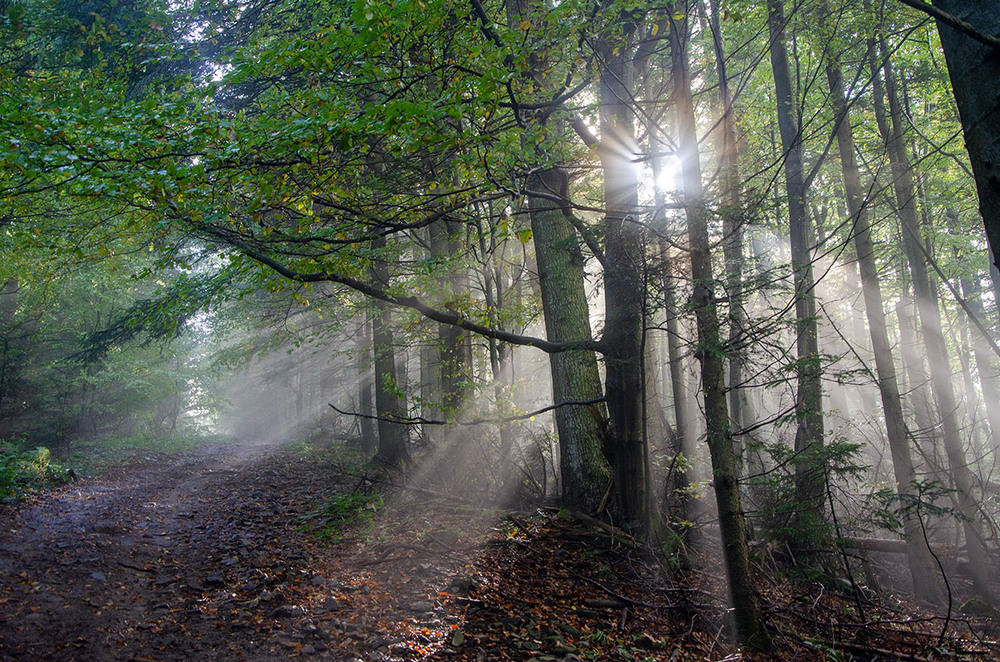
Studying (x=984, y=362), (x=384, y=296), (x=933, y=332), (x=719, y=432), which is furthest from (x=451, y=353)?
(x=984, y=362)

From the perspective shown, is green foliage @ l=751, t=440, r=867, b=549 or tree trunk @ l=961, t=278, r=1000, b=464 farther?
tree trunk @ l=961, t=278, r=1000, b=464

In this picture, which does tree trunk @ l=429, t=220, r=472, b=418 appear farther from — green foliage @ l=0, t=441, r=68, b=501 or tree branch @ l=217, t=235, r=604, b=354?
green foliage @ l=0, t=441, r=68, b=501

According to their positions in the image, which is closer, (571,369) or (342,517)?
(571,369)

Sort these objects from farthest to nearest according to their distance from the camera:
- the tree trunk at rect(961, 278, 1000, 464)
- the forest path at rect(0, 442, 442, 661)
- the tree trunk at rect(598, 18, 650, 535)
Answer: the tree trunk at rect(961, 278, 1000, 464) → the tree trunk at rect(598, 18, 650, 535) → the forest path at rect(0, 442, 442, 661)

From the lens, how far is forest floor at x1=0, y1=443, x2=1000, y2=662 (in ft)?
14.5

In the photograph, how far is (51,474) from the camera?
9812 millimetres

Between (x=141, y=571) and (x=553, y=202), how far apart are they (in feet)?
22.2

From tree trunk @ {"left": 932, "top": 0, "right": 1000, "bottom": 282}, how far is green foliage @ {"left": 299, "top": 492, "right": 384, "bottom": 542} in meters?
7.23

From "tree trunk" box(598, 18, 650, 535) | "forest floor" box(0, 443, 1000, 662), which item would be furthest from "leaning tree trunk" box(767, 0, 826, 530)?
"tree trunk" box(598, 18, 650, 535)

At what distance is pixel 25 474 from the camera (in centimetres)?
910

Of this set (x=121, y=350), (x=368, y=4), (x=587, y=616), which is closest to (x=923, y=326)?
(x=587, y=616)

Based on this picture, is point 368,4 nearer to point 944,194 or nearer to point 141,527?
point 141,527

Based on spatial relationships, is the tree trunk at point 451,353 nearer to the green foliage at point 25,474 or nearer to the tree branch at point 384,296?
the tree branch at point 384,296

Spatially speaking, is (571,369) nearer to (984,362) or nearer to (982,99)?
(982,99)
